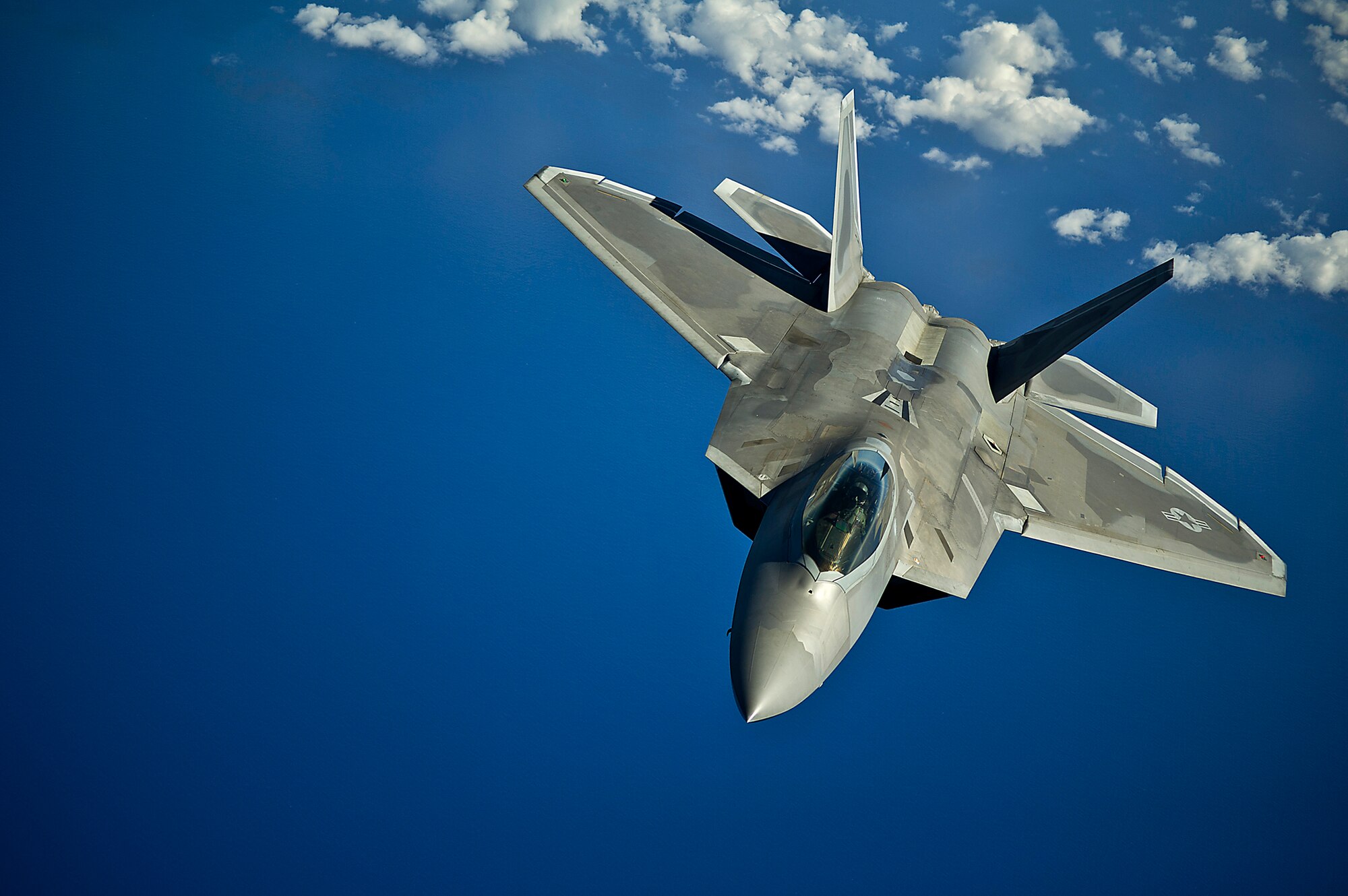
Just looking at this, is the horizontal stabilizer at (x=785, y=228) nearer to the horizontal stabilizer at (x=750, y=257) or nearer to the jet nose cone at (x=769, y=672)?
the horizontal stabilizer at (x=750, y=257)

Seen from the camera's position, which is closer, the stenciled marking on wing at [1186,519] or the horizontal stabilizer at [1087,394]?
the stenciled marking on wing at [1186,519]

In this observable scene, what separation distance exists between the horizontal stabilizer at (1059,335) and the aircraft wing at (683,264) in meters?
3.03

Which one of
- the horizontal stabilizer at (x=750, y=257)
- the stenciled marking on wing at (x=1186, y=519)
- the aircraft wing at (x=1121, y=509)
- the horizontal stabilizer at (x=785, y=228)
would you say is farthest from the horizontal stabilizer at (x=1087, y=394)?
the horizontal stabilizer at (x=785, y=228)

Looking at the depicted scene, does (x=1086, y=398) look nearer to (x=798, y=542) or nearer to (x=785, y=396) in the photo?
(x=785, y=396)

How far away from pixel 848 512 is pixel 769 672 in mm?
1752

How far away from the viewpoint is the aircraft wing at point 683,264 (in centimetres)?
1060

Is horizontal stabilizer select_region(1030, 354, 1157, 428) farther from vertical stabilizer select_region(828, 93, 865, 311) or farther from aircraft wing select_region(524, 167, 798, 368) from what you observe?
aircraft wing select_region(524, 167, 798, 368)

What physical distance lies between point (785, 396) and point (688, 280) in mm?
2740

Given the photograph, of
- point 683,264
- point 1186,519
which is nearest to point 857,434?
point 683,264

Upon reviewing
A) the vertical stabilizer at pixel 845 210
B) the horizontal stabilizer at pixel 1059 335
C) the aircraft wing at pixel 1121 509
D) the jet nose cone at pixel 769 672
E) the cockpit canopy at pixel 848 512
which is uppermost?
the vertical stabilizer at pixel 845 210

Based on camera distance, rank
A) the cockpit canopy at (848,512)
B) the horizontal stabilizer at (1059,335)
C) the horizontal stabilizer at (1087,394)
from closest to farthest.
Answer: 1. the cockpit canopy at (848,512)
2. the horizontal stabilizer at (1059,335)
3. the horizontal stabilizer at (1087,394)

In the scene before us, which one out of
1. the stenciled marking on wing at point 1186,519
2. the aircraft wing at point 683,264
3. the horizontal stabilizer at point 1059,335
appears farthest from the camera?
the aircraft wing at point 683,264

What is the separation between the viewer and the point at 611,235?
11430 millimetres

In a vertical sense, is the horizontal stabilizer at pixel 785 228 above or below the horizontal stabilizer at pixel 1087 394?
above
